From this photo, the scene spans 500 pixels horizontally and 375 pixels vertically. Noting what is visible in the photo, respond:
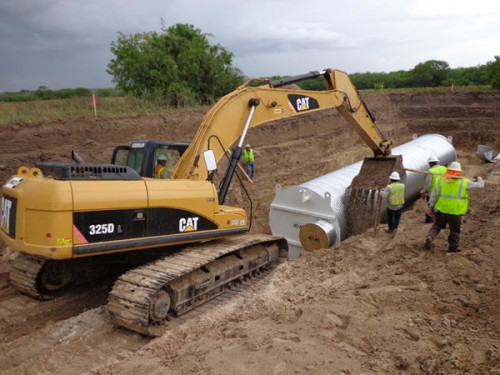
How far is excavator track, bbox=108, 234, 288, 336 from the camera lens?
5.43 meters

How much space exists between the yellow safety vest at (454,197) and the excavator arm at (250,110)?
2.98 metres

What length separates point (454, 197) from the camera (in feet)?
21.8

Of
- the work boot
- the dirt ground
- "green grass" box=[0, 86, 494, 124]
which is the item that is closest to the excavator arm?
the dirt ground

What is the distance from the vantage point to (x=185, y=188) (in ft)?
20.4

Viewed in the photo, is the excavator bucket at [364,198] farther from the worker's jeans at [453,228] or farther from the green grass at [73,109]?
the green grass at [73,109]

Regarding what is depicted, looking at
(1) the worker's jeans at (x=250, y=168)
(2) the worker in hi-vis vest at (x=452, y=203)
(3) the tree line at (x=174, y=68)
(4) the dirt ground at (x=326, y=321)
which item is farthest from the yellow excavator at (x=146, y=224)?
(3) the tree line at (x=174, y=68)

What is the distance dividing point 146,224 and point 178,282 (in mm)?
939

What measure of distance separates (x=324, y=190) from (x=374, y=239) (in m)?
1.49

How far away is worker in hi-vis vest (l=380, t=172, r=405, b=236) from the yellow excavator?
234 cm

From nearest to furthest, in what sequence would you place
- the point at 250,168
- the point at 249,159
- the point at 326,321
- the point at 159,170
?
the point at 326,321 < the point at 159,170 < the point at 249,159 < the point at 250,168

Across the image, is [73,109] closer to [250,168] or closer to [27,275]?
[250,168]

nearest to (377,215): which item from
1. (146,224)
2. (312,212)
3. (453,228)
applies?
(312,212)

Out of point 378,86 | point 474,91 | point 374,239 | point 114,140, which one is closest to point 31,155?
point 114,140

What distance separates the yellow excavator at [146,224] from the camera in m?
5.19
